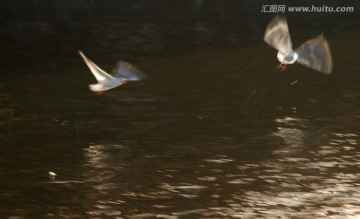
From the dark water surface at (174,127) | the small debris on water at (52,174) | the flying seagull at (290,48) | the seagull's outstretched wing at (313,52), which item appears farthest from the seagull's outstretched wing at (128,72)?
the small debris on water at (52,174)

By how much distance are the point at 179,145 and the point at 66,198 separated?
152 centimetres

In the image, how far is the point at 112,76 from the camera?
805 cm

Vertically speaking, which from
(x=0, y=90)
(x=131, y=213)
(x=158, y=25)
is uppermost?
(x=158, y=25)

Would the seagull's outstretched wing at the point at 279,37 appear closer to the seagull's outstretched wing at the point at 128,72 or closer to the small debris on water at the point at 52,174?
the seagull's outstretched wing at the point at 128,72

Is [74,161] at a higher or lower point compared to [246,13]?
lower

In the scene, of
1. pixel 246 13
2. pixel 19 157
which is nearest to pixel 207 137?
pixel 19 157

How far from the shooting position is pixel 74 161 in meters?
6.73

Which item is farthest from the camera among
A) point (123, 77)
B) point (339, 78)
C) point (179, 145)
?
point (339, 78)

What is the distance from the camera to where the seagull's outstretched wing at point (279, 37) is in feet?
24.9

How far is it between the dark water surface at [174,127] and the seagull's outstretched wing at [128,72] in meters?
0.11

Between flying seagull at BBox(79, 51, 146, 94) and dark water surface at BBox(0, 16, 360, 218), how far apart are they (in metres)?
0.11

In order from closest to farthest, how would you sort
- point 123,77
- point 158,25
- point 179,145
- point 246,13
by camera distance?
point 179,145
point 123,77
point 158,25
point 246,13

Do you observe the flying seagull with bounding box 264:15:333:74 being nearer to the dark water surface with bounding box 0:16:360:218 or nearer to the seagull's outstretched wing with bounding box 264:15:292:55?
the seagull's outstretched wing with bounding box 264:15:292:55

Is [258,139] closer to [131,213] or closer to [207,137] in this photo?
[207,137]
